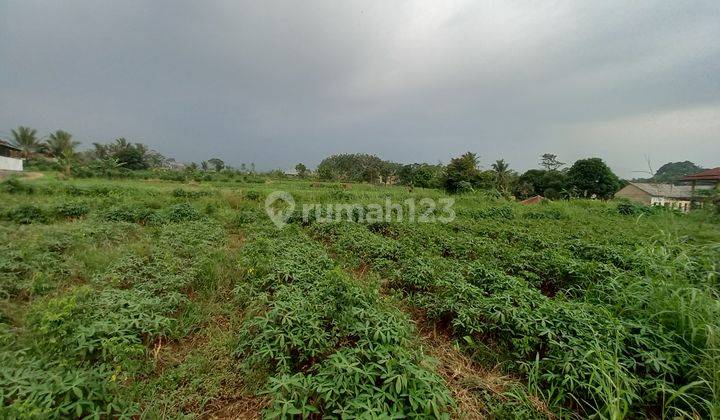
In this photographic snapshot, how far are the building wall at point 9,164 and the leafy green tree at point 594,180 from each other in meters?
55.2

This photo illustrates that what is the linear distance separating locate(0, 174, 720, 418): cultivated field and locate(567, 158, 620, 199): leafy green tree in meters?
38.1

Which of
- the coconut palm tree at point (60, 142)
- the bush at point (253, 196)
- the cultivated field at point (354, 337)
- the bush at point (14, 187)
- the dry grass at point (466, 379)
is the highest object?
the coconut palm tree at point (60, 142)

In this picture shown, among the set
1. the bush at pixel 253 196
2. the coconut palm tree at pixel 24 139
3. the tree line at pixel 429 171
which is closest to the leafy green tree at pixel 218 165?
the tree line at pixel 429 171

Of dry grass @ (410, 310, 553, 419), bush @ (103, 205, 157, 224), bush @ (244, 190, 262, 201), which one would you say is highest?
bush @ (244, 190, 262, 201)

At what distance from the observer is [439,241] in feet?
18.1

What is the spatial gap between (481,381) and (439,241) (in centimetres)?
351

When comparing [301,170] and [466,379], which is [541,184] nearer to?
[301,170]

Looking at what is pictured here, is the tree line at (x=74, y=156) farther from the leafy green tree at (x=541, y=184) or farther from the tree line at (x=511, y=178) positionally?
the leafy green tree at (x=541, y=184)

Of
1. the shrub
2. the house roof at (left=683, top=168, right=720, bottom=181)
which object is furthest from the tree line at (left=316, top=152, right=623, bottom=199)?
the shrub

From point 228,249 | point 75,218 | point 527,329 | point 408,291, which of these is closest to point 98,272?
point 228,249

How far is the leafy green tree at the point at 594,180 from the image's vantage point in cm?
3397

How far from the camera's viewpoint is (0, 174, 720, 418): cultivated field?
5.67ft

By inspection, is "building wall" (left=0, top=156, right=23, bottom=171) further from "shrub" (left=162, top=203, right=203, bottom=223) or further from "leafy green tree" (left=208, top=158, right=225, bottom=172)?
"shrub" (left=162, top=203, right=203, bottom=223)

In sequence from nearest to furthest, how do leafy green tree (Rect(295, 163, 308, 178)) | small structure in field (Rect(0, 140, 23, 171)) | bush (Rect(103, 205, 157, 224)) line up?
bush (Rect(103, 205, 157, 224)) → small structure in field (Rect(0, 140, 23, 171)) → leafy green tree (Rect(295, 163, 308, 178))
